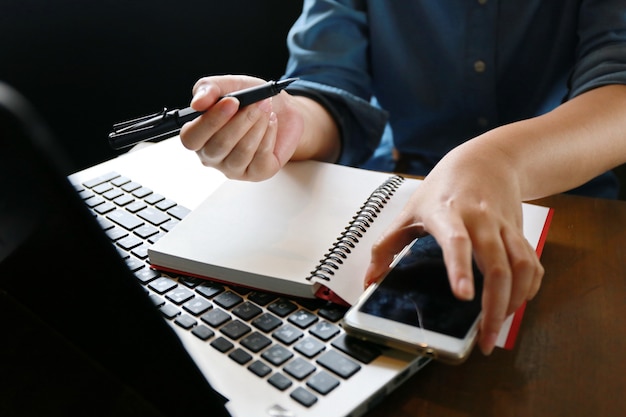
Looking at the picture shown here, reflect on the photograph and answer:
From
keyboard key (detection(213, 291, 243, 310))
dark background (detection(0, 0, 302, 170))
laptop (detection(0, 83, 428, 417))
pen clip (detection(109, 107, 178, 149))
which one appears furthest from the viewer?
dark background (detection(0, 0, 302, 170))

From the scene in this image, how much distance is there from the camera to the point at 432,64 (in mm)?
907

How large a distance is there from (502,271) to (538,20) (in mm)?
530

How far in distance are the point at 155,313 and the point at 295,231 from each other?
0.93 feet

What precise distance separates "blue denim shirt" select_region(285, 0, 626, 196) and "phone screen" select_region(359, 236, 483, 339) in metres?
0.37

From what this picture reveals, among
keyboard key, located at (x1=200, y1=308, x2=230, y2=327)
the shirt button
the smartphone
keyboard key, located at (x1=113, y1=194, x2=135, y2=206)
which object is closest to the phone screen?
the smartphone

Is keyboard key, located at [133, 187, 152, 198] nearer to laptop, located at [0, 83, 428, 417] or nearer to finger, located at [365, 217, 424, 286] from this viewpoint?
laptop, located at [0, 83, 428, 417]

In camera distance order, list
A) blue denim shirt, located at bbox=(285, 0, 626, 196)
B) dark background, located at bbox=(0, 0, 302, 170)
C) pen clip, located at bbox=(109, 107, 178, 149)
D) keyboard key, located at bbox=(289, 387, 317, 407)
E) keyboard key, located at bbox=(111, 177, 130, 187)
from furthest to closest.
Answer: dark background, located at bbox=(0, 0, 302, 170), blue denim shirt, located at bbox=(285, 0, 626, 196), keyboard key, located at bbox=(111, 177, 130, 187), pen clip, located at bbox=(109, 107, 178, 149), keyboard key, located at bbox=(289, 387, 317, 407)

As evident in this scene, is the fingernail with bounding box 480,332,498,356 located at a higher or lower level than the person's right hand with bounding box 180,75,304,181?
lower

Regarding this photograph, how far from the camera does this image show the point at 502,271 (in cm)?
42

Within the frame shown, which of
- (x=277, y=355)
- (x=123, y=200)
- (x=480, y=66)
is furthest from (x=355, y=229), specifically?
(x=480, y=66)

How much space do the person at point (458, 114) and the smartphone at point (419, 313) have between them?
19 millimetres

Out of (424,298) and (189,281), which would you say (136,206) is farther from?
(424,298)

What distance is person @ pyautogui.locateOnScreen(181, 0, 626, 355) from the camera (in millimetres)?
466

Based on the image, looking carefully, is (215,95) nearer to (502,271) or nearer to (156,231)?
(156,231)
